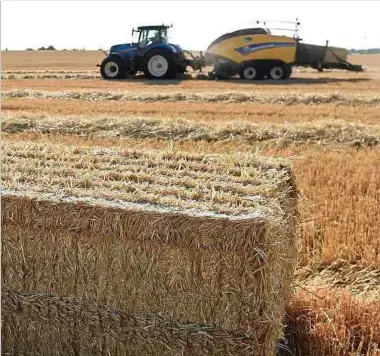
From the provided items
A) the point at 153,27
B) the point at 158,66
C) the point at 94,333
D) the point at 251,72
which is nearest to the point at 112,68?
the point at 158,66

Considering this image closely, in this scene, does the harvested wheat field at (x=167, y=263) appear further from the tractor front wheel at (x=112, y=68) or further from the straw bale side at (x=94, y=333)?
the tractor front wheel at (x=112, y=68)

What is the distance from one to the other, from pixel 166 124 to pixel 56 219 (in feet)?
24.2

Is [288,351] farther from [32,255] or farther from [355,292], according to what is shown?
[32,255]

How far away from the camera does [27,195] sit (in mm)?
3023

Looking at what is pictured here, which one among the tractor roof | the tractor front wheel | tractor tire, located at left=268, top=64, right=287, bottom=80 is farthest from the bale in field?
tractor tire, located at left=268, top=64, right=287, bottom=80

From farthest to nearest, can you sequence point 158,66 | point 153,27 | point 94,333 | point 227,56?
point 227,56
point 158,66
point 153,27
point 94,333

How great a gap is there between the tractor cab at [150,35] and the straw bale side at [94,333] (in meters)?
20.5

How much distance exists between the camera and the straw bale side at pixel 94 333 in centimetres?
291

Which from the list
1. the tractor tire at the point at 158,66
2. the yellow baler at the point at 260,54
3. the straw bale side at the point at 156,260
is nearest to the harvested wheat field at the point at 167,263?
the straw bale side at the point at 156,260

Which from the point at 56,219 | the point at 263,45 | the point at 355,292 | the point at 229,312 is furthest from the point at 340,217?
the point at 263,45

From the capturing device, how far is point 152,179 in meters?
3.35

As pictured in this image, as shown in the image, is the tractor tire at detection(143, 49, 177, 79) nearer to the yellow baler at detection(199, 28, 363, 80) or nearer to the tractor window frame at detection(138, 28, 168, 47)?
the tractor window frame at detection(138, 28, 168, 47)

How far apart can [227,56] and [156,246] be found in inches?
853

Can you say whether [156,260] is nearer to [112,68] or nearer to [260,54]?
[260,54]
